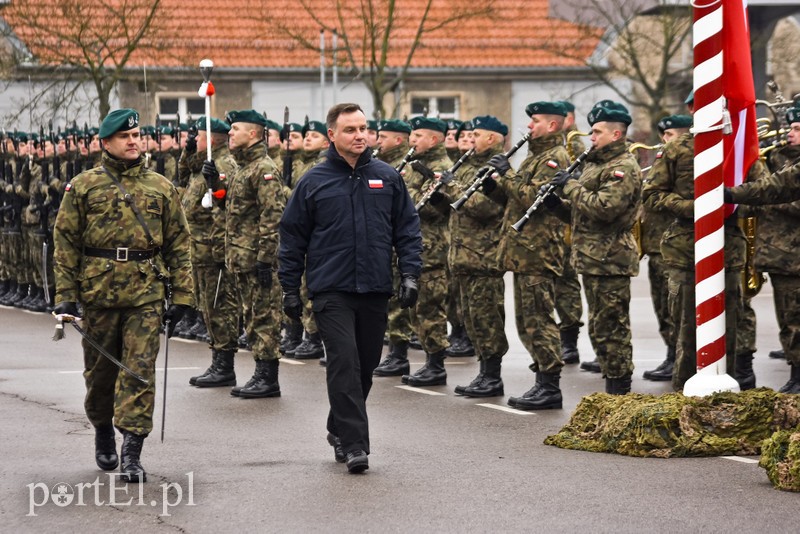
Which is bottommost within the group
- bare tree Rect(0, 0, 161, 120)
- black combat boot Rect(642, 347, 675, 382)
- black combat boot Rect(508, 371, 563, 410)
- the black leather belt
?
black combat boot Rect(642, 347, 675, 382)

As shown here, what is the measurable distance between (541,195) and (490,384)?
68.0 inches

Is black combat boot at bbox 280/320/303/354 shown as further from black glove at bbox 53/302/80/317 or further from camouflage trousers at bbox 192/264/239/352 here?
black glove at bbox 53/302/80/317

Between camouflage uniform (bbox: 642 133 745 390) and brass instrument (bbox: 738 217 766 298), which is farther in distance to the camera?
brass instrument (bbox: 738 217 766 298)

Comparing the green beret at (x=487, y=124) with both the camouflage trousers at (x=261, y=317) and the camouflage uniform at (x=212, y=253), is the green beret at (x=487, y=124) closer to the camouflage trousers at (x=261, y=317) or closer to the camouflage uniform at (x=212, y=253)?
the camouflage trousers at (x=261, y=317)

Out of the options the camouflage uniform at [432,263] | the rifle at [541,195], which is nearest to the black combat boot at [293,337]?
the camouflage uniform at [432,263]

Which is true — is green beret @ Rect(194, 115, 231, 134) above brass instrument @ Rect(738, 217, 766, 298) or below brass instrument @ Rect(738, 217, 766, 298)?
above

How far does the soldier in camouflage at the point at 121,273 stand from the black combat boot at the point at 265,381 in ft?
10.8

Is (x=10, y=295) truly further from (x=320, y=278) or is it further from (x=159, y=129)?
(x=320, y=278)

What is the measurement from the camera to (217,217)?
14.0 meters

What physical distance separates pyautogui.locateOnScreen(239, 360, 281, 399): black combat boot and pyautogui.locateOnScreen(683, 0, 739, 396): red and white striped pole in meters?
3.59

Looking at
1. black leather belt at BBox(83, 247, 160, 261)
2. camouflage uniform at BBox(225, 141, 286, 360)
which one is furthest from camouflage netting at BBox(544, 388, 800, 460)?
camouflage uniform at BBox(225, 141, 286, 360)

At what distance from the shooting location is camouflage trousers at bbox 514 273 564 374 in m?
11.6

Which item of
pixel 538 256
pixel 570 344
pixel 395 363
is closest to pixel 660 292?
pixel 570 344

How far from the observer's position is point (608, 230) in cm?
1173
